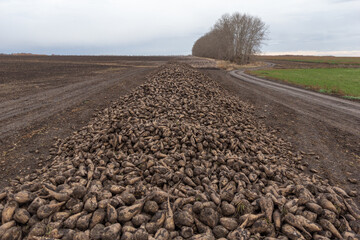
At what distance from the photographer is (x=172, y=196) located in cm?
365

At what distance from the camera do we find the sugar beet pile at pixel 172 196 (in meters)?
2.98

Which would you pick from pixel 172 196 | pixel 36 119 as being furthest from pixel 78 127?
pixel 172 196

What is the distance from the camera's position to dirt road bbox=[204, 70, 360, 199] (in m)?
6.65

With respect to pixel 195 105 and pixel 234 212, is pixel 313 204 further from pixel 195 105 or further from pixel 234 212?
pixel 195 105

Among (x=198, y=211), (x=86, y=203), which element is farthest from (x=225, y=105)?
(x=86, y=203)

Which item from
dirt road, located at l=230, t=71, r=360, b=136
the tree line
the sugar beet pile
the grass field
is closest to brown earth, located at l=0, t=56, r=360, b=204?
dirt road, located at l=230, t=71, r=360, b=136

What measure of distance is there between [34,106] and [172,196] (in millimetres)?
13945

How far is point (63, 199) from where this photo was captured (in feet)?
11.0

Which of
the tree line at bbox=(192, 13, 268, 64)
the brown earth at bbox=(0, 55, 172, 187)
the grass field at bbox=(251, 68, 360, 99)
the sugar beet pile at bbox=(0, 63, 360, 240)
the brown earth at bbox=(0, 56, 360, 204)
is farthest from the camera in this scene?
the tree line at bbox=(192, 13, 268, 64)

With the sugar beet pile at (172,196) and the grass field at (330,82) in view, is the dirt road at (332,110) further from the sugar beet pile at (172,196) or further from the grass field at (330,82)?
the sugar beet pile at (172,196)

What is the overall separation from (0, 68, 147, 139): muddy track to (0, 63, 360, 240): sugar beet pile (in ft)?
17.4

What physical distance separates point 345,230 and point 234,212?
1929mm

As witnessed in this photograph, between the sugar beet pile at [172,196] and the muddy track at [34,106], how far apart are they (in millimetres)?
5313

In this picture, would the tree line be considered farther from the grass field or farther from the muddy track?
the muddy track
